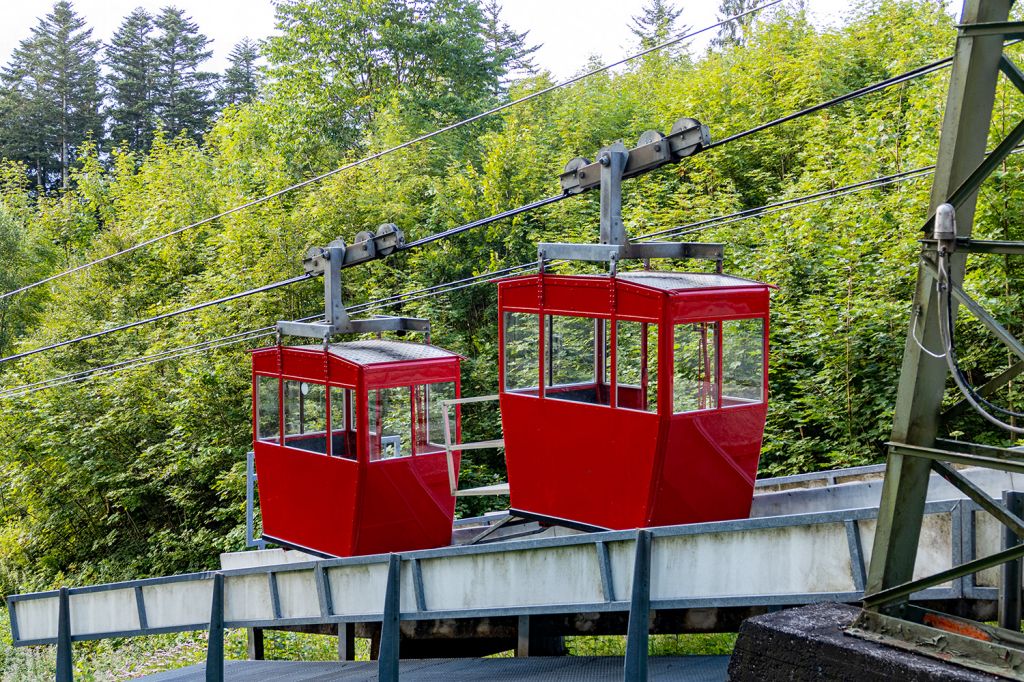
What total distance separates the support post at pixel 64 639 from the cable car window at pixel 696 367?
778cm

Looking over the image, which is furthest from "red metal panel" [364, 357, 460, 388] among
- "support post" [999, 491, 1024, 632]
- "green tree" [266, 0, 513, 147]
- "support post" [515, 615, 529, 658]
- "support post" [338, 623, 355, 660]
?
"green tree" [266, 0, 513, 147]

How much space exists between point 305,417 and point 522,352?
100 inches

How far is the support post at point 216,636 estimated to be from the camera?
9219mm

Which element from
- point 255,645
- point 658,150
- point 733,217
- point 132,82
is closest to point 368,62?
point 733,217

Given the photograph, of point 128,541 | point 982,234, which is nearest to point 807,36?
point 982,234

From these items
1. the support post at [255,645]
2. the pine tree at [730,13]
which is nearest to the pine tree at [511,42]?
the pine tree at [730,13]

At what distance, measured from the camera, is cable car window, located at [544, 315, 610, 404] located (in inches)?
331

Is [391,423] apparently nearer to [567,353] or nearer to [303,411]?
[303,411]

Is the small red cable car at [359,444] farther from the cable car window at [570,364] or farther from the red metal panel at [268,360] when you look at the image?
the cable car window at [570,364]

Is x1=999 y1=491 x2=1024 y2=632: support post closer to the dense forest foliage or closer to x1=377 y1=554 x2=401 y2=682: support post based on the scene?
x1=377 y1=554 x2=401 y2=682: support post

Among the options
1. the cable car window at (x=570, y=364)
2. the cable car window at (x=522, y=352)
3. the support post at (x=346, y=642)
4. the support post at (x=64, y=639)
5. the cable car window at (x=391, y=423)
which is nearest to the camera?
the cable car window at (x=570, y=364)

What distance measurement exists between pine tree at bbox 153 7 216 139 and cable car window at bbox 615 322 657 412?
177 ft

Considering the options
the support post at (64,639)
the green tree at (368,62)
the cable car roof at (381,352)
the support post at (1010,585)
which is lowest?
the support post at (64,639)

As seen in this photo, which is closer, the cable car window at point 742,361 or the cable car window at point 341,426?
the cable car window at point 742,361
